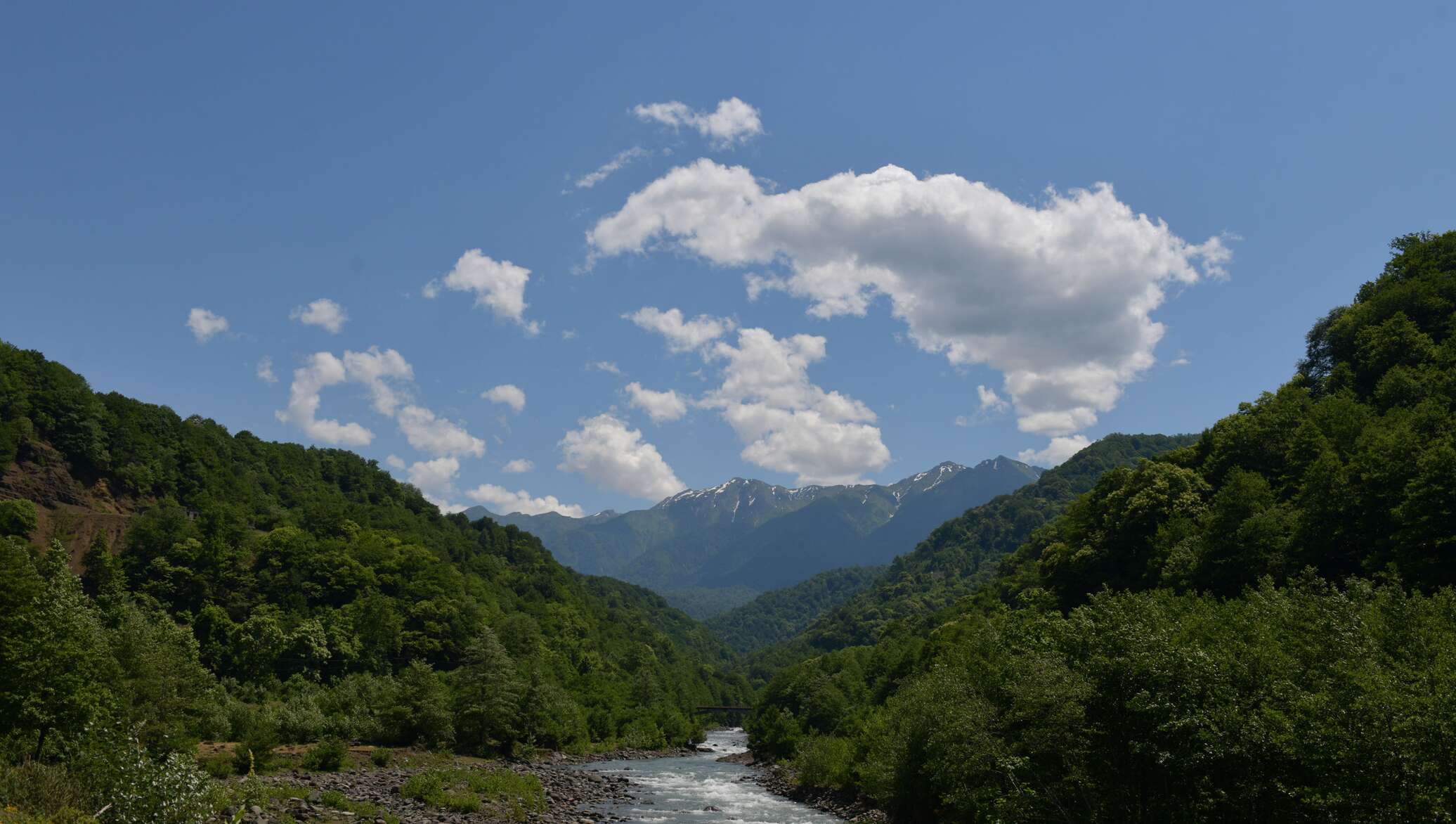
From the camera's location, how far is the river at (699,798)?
52.9m

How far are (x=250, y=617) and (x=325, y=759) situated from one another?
49208 mm

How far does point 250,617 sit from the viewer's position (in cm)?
9712

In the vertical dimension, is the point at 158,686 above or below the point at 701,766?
above

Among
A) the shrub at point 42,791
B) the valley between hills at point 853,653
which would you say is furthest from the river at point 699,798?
the shrub at point 42,791

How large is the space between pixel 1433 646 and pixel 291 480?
187495 millimetres

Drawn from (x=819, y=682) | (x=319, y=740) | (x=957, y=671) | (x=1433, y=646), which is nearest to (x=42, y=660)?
(x=319, y=740)

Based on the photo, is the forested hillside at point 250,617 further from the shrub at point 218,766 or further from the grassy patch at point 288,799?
the grassy patch at point 288,799

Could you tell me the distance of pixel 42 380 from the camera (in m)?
126

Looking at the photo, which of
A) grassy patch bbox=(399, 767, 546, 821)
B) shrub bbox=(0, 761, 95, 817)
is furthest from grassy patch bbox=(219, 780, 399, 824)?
shrub bbox=(0, 761, 95, 817)

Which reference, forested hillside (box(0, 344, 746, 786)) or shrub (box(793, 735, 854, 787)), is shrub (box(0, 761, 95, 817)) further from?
shrub (box(793, 735, 854, 787))

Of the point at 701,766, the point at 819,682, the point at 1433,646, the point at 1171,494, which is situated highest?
the point at 1171,494

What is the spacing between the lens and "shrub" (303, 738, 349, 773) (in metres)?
57.2

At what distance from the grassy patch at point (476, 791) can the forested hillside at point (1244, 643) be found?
22.7 metres

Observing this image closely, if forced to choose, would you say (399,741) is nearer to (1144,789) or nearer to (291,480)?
(1144,789)
